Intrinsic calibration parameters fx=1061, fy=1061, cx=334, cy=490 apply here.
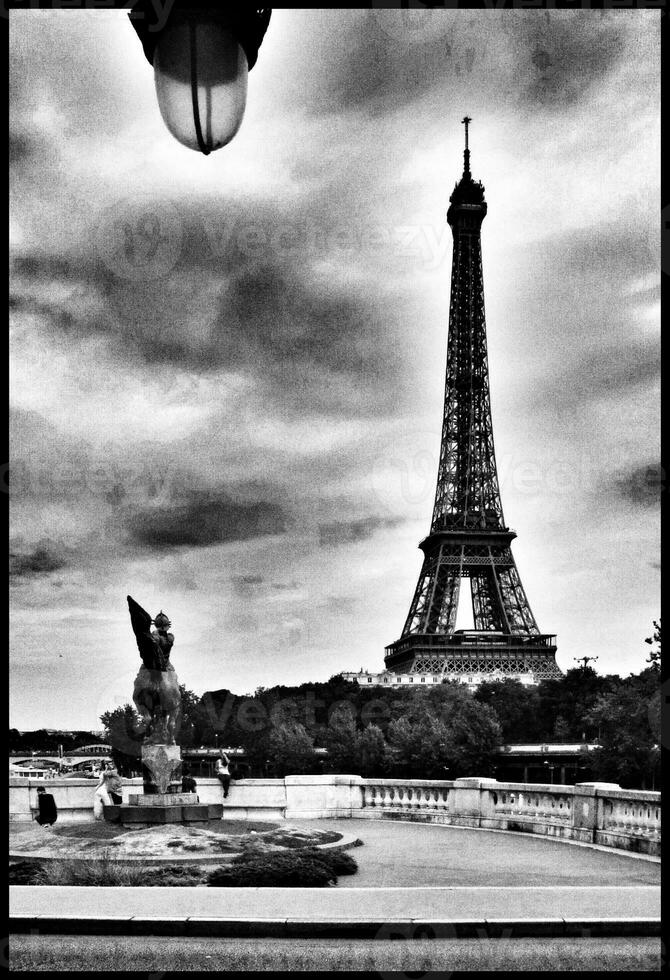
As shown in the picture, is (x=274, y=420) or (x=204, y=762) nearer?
(x=274, y=420)

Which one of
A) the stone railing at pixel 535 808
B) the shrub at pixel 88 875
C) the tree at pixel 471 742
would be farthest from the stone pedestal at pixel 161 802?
the tree at pixel 471 742

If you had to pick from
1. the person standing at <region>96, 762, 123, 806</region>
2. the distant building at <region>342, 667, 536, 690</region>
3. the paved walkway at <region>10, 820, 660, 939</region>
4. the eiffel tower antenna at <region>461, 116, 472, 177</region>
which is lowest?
the distant building at <region>342, 667, 536, 690</region>

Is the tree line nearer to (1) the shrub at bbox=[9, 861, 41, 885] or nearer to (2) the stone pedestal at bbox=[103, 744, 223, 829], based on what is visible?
(2) the stone pedestal at bbox=[103, 744, 223, 829]

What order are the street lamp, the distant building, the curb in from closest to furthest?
1. the street lamp
2. the curb
3. the distant building

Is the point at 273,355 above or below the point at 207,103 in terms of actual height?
above

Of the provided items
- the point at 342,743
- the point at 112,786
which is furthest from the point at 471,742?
the point at 112,786

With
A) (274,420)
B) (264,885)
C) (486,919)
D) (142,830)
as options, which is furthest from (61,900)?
(274,420)

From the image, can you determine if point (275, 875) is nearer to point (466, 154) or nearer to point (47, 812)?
point (47, 812)

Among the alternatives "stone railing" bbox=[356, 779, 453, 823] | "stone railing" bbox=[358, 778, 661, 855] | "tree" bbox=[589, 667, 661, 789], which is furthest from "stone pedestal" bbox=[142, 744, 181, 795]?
"tree" bbox=[589, 667, 661, 789]
